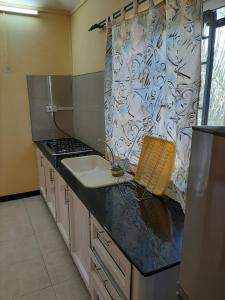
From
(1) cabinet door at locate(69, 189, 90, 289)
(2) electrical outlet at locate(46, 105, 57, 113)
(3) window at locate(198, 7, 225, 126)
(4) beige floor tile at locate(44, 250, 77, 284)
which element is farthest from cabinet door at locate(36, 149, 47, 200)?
(3) window at locate(198, 7, 225, 126)

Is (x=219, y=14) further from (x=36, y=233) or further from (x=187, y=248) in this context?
(x=36, y=233)

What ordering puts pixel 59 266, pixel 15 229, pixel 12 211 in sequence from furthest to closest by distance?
pixel 12 211 → pixel 15 229 → pixel 59 266

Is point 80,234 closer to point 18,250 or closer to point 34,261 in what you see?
point 34,261

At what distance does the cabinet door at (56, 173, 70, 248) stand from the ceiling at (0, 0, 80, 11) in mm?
2018

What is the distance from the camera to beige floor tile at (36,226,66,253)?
230 cm

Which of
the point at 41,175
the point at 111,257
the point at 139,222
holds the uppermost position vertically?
the point at 139,222

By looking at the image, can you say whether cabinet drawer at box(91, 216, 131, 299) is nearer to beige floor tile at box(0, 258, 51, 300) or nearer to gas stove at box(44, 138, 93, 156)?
beige floor tile at box(0, 258, 51, 300)

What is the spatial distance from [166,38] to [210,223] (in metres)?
1.10

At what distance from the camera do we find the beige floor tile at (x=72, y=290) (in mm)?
1769

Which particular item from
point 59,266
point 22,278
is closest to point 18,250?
point 22,278

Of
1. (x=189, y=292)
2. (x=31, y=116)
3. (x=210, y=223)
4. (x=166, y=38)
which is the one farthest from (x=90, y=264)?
(x=31, y=116)

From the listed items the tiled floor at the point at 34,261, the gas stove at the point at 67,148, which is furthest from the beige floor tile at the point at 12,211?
the gas stove at the point at 67,148

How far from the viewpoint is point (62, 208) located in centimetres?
217

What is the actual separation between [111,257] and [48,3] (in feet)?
9.38
